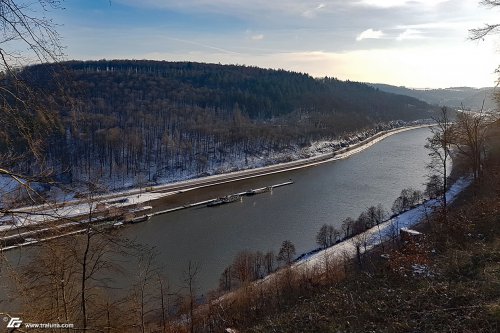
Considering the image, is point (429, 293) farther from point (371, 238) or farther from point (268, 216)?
point (268, 216)

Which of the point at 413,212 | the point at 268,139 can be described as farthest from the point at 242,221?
the point at 268,139

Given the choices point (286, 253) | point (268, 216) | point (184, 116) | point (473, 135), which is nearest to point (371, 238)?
point (286, 253)

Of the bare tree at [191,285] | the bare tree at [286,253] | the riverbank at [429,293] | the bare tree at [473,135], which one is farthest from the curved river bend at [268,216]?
the riverbank at [429,293]

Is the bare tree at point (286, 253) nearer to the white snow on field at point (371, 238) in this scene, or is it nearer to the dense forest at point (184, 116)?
the white snow on field at point (371, 238)

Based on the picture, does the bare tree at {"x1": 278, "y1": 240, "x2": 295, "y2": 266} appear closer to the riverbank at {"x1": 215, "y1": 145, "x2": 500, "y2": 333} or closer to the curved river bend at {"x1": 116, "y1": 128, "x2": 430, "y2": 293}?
the curved river bend at {"x1": 116, "y1": 128, "x2": 430, "y2": 293}

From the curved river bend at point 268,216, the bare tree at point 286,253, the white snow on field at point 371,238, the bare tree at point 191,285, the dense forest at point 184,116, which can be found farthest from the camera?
the curved river bend at point 268,216

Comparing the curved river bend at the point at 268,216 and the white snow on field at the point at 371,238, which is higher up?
the white snow on field at the point at 371,238

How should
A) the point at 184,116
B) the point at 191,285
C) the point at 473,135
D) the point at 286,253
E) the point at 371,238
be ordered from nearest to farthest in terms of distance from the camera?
1. the point at 191,285
2. the point at 473,135
3. the point at 286,253
4. the point at 371,238
5. the point at 184,116
